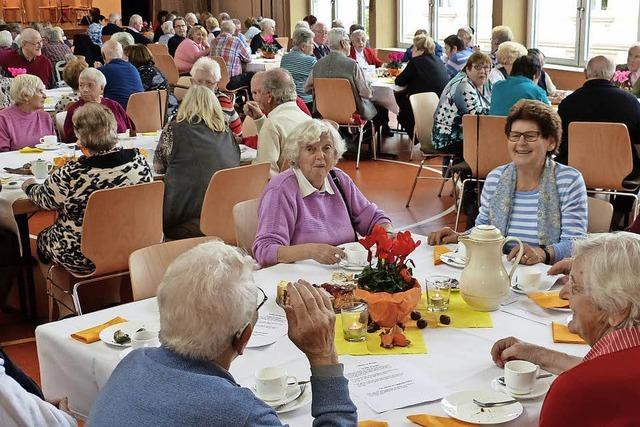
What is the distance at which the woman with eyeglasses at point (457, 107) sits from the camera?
6871mm

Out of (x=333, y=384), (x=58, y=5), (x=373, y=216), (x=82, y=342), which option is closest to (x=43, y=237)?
(x=373, y=216)

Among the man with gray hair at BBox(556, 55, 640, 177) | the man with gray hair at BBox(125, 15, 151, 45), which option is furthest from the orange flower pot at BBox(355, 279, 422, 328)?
the man with gray hair at BBox(125, 15, 151, 45)

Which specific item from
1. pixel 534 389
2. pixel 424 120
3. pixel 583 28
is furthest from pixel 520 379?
pixel 583 28

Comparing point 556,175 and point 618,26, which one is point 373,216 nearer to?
point 556,175

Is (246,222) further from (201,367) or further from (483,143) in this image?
(483,143)

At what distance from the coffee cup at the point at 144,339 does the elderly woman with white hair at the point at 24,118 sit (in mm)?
4017

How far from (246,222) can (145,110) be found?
12.7 feet

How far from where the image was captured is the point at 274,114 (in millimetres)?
5477

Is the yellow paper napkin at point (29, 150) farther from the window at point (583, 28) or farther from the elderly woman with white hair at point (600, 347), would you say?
the window at point (583, 28)

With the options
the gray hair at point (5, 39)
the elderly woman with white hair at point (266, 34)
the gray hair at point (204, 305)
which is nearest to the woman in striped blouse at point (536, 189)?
the gray hair at point (204, 305)

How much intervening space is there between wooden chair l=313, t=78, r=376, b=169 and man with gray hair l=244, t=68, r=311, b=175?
9.56 ft

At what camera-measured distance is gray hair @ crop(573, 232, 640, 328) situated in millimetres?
1931

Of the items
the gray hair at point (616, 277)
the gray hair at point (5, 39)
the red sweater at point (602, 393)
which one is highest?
the gray hair at point (5, 39)

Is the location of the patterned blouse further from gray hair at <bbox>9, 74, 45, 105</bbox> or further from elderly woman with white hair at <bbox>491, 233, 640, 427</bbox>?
elderly woman with white hair at <bbox>491, 233, 640, 427</bbox>
